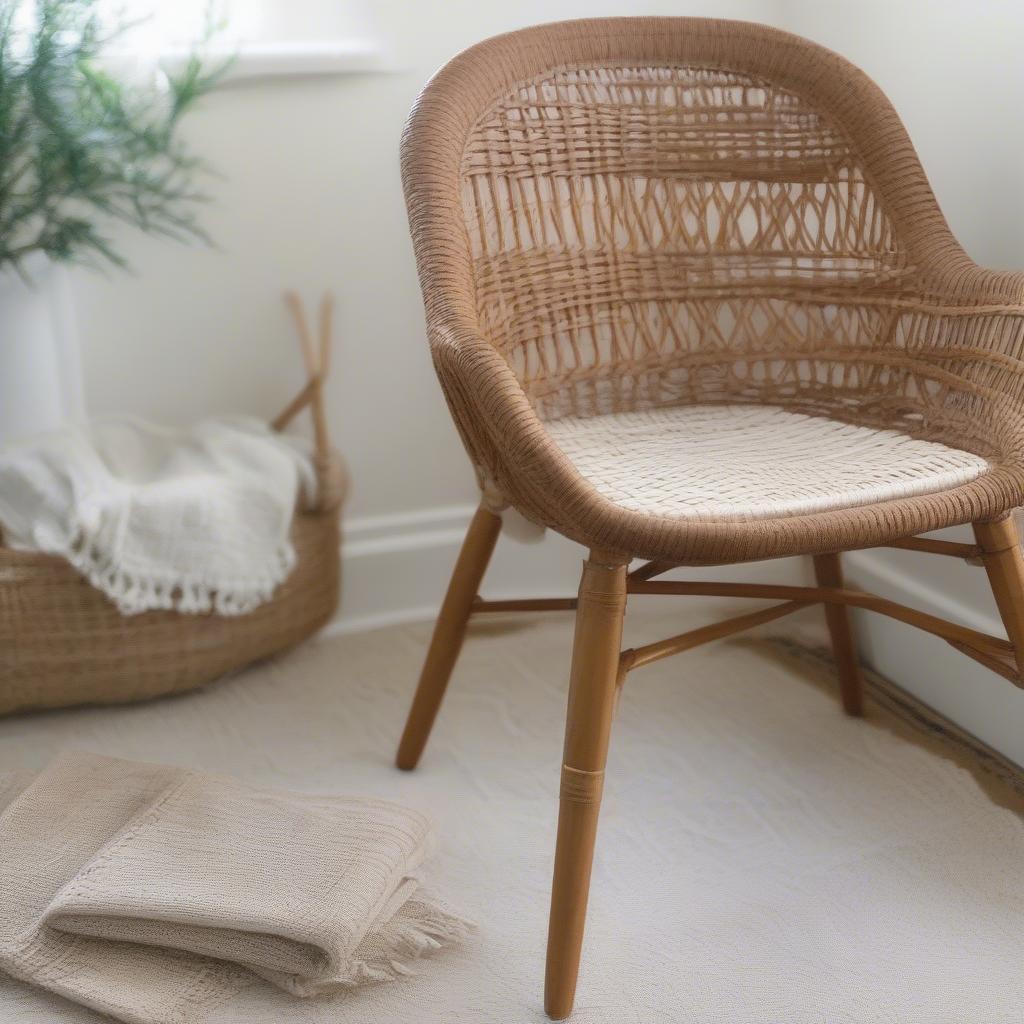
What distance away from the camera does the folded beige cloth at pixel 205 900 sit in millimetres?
974

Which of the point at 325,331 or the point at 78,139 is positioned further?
the point at 325,331

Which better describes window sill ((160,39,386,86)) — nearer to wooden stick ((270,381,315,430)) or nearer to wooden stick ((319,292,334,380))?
wooden stick ((319,292,334,380))

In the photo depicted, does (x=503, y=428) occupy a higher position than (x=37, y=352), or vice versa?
(x=503, y=428)

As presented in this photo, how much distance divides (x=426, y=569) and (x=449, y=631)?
49 cm

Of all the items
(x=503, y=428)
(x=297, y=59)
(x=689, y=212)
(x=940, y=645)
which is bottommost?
(x=940, y=645)

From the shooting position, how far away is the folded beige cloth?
0.97 metres

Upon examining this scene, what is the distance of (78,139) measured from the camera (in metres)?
1.36

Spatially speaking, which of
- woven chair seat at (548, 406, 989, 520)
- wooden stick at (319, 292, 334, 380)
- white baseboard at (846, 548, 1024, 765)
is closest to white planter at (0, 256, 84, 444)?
wooden stick at (319, 292, 334, 380)

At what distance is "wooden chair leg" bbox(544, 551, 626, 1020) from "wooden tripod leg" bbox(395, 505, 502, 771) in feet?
0.98

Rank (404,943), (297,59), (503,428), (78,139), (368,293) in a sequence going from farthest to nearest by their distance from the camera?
(368,293)
(297,59)
(78,139)
(404,943)
(503,428)

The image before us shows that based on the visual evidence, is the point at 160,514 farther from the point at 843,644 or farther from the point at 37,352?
the point at 843,644

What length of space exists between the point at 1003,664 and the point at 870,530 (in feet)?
0.67

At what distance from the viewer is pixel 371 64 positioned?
1.56m

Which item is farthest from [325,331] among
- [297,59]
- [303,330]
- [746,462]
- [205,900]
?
[205,900]
